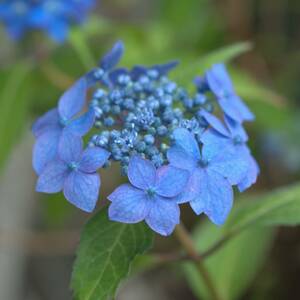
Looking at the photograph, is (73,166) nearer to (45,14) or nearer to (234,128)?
(234,128)

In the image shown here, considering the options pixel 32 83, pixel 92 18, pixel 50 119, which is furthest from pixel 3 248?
pixel 50 119

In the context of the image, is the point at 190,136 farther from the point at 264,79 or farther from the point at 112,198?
the point at 264,79

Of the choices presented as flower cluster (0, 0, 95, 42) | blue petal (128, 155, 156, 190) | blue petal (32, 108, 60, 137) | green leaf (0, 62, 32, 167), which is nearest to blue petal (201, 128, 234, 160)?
blue petal (128, 155, 156, 190)

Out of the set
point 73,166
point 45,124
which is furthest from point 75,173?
point 45,124

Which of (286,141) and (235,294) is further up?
(235,294)

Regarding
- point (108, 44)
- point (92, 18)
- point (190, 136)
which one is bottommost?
point (108, 44)

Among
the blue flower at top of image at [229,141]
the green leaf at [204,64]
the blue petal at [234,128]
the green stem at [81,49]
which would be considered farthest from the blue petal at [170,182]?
the green stem at [81,49]
